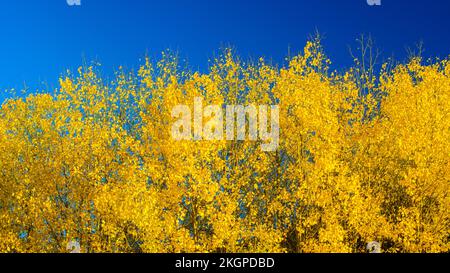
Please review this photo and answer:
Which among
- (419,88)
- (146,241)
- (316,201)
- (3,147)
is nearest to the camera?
(146,241)

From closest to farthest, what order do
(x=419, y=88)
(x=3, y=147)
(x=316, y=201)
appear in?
(x=316, y=201) < (x=3, y=147) < (x=419, y=88)

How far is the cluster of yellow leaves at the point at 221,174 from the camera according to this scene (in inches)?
1064

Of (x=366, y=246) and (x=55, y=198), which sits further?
(x=55, y=198)

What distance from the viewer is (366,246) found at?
29.3 metres

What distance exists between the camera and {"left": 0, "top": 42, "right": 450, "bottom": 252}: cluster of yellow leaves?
27031 mm

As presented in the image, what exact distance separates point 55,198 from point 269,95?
15437 mm

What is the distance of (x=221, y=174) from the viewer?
3077 centimetres

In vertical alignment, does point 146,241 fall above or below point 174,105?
below

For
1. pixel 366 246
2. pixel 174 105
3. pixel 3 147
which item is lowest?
pixel 366 246

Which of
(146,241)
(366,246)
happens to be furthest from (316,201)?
(146,241)
